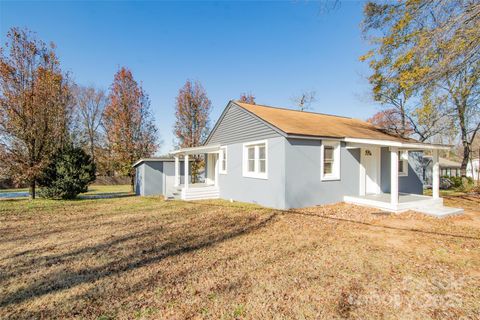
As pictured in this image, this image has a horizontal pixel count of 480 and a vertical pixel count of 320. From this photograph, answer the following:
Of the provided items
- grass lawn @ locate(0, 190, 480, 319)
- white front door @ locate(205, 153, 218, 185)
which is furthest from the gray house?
white front door @ locate(205, 153, 218, 185)

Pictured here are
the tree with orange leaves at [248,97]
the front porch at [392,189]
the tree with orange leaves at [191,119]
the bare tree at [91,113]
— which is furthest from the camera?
the bare tree at [91,113]

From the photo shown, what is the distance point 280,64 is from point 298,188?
9.64 metres

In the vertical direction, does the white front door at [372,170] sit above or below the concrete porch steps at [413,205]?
above

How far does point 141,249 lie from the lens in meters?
5.00

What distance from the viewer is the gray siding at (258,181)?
9.03 metres

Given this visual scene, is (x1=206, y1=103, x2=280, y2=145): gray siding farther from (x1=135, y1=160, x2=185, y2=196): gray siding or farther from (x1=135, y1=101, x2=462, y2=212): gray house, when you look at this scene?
(x1=135, y1=160, x2=185, y2=196): gray siding

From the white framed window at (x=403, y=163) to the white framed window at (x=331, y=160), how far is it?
4.64m

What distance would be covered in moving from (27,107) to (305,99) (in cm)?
2508

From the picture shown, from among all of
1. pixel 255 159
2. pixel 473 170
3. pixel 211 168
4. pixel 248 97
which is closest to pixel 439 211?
pixel 255 159

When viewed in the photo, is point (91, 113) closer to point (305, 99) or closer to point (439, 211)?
point (305, 99)

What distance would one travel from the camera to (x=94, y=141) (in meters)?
27.7

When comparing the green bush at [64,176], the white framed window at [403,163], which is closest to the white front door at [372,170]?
the white framed window at [403,163]

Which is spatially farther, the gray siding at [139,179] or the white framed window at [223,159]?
the gray siding at [139,179]

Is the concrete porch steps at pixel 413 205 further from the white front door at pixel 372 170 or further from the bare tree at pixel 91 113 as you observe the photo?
the bare tree at pixel 91 113
